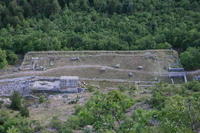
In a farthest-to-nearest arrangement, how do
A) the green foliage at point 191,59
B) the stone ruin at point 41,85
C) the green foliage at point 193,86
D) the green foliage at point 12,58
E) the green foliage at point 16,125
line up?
1. the green foliage at point 12,58
2. the green foliage at point 191,59
3. the stone ruin at point 41,85
4. the green foliage at point 193,86
5. the green foliage at point 16,125

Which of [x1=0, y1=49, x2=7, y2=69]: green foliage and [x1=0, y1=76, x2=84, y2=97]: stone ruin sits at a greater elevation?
[x1=0, y1=49, x2=7, y2=69]: green foliage

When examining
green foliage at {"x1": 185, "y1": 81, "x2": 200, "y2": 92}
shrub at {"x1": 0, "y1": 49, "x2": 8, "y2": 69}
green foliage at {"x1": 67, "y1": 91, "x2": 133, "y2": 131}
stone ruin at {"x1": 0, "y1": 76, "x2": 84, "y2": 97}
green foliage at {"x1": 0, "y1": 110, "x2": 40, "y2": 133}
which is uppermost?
green foliage at {"x1": 67, "y1": 91, "x2": 133, "y2": 131}

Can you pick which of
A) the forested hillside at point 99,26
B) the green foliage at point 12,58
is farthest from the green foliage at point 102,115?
the green foliage at point 12,58

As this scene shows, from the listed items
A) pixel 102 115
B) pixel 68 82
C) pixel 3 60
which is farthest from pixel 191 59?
pixel 102 115

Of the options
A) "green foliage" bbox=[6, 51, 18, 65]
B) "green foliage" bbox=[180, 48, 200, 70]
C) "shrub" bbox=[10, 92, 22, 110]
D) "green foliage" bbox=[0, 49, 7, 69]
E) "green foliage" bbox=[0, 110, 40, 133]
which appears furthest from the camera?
"green foliage" bbox=[6, 51, 18, 65]

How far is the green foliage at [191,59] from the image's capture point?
43.9 m

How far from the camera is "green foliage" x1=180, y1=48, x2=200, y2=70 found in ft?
144

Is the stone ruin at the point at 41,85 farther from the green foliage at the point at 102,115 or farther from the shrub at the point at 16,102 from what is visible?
the green foliage at the point at 102,115

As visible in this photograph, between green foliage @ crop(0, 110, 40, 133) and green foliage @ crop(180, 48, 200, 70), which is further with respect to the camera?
green foliage @ crop(180, 48, 200, 70)

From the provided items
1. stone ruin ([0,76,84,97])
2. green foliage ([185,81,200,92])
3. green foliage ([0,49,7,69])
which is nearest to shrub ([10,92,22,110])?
stone ruin ([0,76,84,97])

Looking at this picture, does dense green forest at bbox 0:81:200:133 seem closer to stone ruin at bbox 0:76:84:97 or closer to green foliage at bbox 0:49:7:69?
stone ruin at bbox 0:76:84:97

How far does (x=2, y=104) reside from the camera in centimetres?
3791

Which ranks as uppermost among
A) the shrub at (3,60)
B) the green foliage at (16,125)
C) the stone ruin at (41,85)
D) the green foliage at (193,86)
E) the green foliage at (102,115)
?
the green foliage at (102,115)

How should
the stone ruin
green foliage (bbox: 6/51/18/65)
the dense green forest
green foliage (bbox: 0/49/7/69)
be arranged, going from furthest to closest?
green foliage (bbox: 6/51/18/65) → green foliage (bbox: 0/49/7/69) → the stone ruin → the dense green forest
